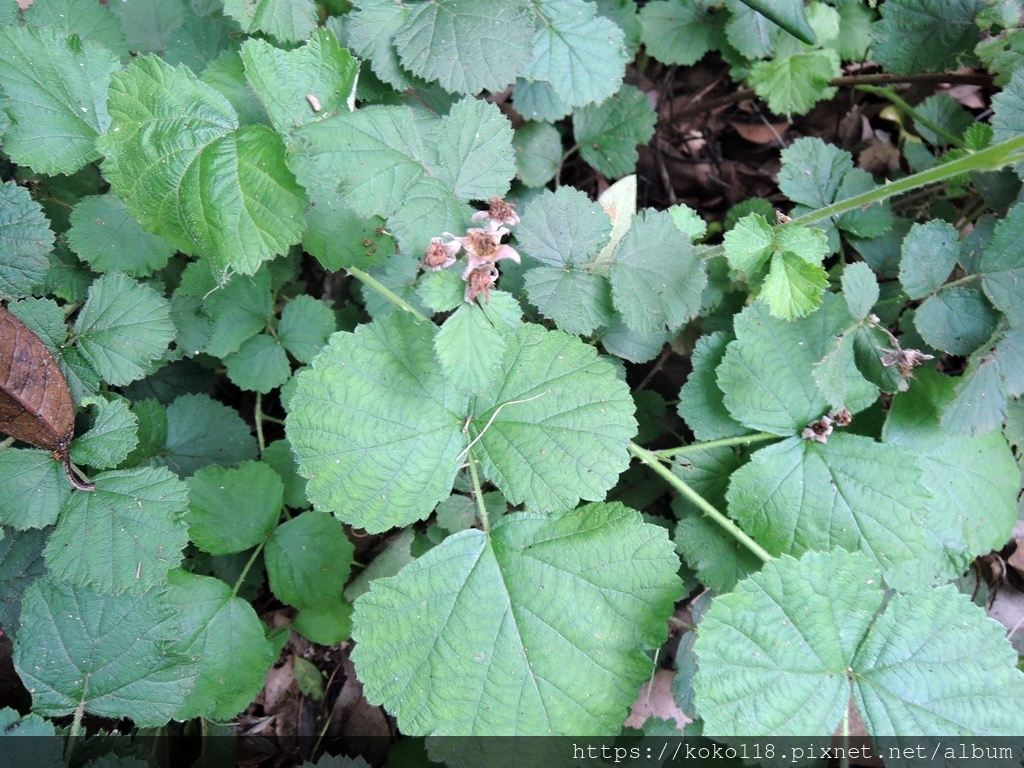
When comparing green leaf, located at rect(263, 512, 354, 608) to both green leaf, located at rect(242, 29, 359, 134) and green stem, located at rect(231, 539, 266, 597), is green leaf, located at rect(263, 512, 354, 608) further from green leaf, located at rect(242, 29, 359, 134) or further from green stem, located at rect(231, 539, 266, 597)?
green leaf, located at rect(242, 29, 359, 134)

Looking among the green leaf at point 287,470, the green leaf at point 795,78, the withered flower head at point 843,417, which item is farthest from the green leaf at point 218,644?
the green leaf at point 795,78

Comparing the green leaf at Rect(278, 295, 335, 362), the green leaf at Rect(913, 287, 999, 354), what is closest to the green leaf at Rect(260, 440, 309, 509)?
the green leaf at Rect(278, 295, 335, 362)

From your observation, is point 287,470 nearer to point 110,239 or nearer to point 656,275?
point 110,239

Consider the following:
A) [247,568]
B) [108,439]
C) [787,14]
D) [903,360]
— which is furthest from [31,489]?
[787,14]

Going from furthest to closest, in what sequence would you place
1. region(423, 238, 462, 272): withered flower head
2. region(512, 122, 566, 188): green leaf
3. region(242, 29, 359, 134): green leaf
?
region(512, 122, 566, 188): green leaf → region(242, 29, 359, 134): green leaf → region(423, 238, 462, 272): withered flower head

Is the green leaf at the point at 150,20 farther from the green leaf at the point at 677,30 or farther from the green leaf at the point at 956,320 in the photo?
the green leaf at the point at 956,320

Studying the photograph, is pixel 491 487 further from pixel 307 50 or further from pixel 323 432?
pixel 307 50
